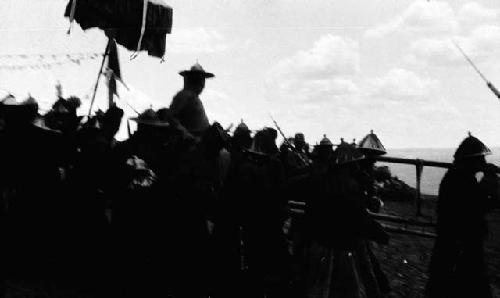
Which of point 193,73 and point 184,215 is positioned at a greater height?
point 193,73

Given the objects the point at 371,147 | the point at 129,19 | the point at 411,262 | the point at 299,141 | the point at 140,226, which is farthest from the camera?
the point at 299,141

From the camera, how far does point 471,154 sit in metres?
4.50

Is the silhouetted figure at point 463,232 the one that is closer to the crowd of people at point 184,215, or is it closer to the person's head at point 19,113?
the crowd of people at point 184,215

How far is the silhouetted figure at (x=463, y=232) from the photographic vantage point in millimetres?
4410

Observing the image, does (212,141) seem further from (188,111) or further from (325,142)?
(325,142)

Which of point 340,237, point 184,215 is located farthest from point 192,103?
point 340,237

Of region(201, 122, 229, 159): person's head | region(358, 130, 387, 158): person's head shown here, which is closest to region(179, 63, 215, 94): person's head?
region(201, 122, 229, 159): person's head

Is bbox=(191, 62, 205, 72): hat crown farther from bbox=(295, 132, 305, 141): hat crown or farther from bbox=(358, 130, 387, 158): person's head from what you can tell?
bbox=(295, 132, 305, 141): hat crown

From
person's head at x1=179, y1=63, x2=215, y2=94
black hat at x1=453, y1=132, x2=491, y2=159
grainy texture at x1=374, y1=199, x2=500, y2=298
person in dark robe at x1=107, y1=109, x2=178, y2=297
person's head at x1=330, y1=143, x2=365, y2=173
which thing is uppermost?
person's head at x1=179, y1=63, x2=215, y2=94

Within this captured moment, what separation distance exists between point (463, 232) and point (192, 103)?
3.73m

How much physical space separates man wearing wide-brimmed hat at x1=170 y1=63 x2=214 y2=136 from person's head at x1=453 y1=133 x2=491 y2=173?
126 inches

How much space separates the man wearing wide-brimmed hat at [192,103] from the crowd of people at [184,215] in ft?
1.68

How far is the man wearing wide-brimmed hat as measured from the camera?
19.9 feet

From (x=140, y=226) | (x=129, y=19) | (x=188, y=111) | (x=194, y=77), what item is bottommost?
(x=140, y=226)
